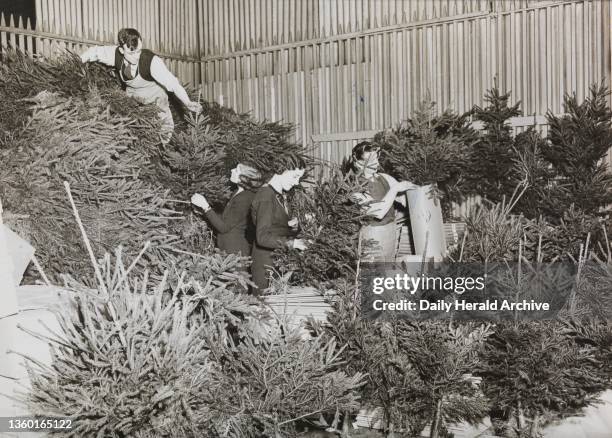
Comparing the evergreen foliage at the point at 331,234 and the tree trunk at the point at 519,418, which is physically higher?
the evergreen foliage at the point at 331,234

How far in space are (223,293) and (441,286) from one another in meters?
1.51

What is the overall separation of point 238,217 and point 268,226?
0.60m

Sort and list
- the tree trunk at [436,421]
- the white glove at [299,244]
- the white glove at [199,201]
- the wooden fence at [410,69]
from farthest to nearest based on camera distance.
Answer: the wooden fence at [410,69] → the white glove at [199,201] → the white glove at [299,244] → the tree trunk at [436,421]

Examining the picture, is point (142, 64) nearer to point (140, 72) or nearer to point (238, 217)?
point (140, 72)

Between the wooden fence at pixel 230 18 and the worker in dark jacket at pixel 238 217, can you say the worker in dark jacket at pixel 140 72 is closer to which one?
the worker in dark jacket at pixel 238 217

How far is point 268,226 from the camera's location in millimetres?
5348

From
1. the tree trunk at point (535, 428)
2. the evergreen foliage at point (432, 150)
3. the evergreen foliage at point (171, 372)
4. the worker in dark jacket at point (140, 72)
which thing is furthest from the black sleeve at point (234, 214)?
the tree trunk at point (535, 428)

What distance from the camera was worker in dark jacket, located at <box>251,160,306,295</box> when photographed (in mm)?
5297

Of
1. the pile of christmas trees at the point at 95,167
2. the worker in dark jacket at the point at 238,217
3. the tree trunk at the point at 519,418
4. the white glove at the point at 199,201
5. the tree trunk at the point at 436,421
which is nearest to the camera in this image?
the tree trunk at the point at 436,421

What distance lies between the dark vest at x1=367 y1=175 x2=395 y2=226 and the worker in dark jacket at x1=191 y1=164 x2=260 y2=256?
1082mm

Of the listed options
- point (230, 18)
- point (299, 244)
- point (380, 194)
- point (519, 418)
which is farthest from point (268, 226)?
point (230, 18)

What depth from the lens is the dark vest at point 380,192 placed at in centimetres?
612

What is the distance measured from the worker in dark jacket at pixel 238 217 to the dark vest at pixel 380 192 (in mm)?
1082

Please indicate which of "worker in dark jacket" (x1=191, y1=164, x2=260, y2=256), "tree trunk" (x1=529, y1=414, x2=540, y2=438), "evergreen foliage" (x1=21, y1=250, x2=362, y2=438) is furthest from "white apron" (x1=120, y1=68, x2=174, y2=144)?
"tree trunk" (x1=529, y1=414, x2=540, y2=438)
